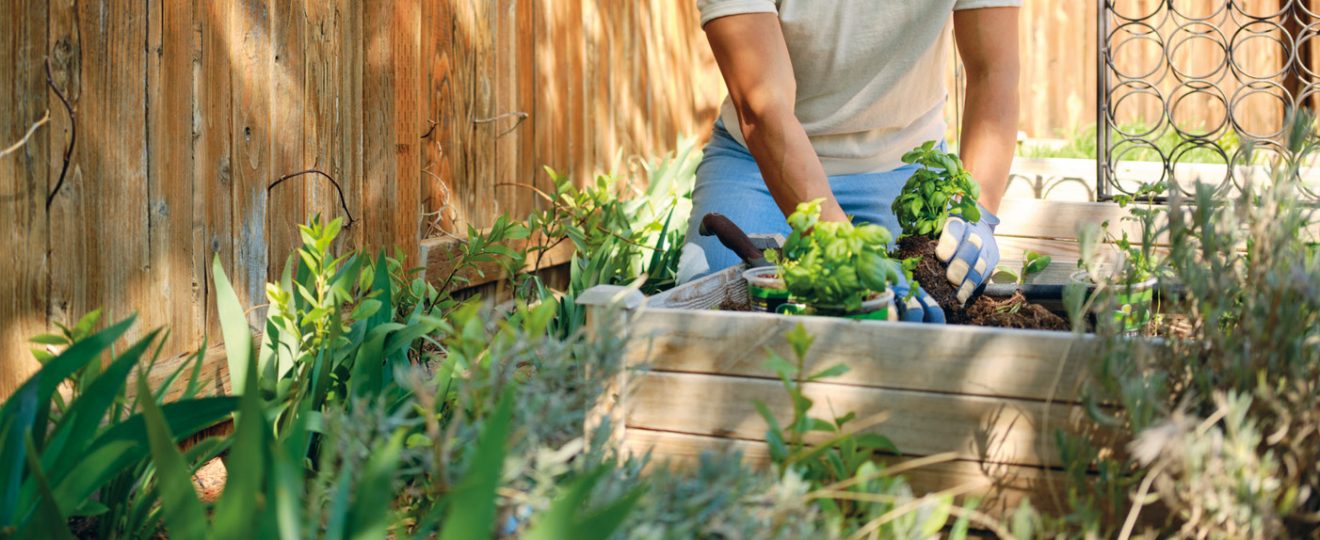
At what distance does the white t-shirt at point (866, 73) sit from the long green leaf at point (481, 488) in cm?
201

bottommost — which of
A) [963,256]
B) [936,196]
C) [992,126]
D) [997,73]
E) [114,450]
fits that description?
[114,450]

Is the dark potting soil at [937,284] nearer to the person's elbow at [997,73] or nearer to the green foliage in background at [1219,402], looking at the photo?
the green foliage in background at [1219,402]

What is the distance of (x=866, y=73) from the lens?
3.08m

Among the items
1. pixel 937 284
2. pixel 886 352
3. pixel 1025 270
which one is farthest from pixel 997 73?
pixel 886 352

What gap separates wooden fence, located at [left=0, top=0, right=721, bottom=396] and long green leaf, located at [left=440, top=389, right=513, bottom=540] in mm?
1285

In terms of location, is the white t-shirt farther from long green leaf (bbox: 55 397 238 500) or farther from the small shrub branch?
long green leaf (bbox: 55 397 238 500)

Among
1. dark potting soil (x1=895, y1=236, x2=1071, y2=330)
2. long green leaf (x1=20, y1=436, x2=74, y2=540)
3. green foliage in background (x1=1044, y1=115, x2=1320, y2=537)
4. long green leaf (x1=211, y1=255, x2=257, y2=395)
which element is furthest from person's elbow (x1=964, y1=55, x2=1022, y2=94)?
long green leaf (x1=20, y1=436, x2=74, y2=540)

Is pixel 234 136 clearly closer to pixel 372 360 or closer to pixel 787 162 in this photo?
pixel 372 360

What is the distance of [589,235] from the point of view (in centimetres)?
358

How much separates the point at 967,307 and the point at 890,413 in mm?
710

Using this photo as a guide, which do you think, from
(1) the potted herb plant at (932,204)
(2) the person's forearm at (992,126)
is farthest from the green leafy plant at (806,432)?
(2) the person's forearm at (992,126)

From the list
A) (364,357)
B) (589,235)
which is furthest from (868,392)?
(589,235)

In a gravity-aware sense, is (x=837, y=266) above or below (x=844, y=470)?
above

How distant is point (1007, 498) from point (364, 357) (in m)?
1.19
